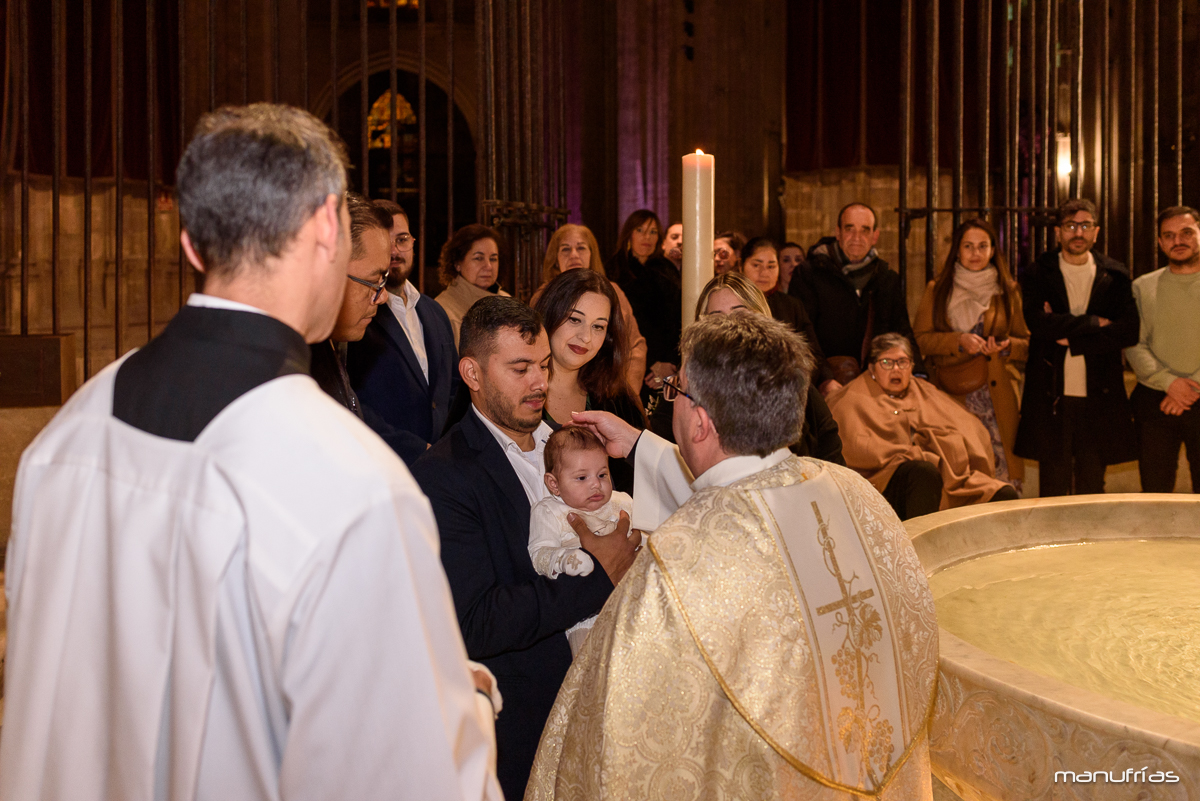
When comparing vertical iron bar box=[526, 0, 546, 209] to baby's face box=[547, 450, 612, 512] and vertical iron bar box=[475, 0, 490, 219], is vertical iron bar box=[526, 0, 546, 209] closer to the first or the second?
vertical iron bar box=[475, 0, 490, 219]

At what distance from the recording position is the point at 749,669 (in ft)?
4.93

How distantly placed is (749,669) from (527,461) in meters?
0.87

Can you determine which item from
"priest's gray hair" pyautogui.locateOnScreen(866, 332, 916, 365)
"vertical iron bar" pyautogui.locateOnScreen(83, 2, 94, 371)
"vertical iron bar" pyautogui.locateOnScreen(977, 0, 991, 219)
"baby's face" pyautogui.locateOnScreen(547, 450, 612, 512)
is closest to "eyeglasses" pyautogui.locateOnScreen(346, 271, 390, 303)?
"baby's face" pyautogui.locateOnScreen(547, 450, 612, 512)

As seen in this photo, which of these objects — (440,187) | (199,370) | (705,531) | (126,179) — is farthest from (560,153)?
(440,187)

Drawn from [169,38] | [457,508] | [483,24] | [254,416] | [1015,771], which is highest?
[169,38]

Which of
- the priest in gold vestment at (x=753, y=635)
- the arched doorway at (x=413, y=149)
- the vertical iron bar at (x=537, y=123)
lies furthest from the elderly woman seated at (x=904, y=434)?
the arched doorway at (x=413, y=149)

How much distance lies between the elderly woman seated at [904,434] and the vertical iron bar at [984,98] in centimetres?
121

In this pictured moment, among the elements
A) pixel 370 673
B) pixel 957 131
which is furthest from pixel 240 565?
pixel 957 131

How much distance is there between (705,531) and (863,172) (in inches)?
313

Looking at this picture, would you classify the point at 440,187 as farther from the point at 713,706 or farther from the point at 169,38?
the point at 713,706

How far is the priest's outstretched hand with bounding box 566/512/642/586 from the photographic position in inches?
77.9

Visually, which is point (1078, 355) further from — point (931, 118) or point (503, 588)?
point (503, 588)

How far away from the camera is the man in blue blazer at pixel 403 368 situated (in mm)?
2986

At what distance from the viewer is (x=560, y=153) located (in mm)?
5543
